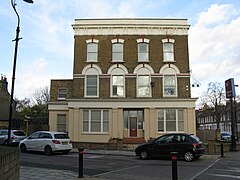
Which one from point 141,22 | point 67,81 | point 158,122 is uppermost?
point 141,22

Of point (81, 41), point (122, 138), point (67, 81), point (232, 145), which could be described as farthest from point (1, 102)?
point (232, 145)

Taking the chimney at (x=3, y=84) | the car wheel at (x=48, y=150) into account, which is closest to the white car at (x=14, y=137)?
the car wheel at (x=48, y=150)

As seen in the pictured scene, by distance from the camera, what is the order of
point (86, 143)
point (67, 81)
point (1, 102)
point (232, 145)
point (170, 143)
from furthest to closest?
1. point (1, 102)
2. point (67, 81)
3. point (86, 143)
4. point (232, 145)
5. point (170, 143)

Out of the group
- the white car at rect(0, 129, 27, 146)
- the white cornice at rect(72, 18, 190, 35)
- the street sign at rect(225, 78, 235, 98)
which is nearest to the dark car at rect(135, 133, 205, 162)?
the street sign at rect(225, 78, 235, 98)

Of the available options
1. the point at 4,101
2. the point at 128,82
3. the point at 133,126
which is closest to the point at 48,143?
the point at 133,126

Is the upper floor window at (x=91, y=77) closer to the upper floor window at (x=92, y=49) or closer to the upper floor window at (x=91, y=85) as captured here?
the upper floor window at (x=91, y=85)

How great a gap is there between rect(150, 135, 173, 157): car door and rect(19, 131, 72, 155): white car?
6.62 m

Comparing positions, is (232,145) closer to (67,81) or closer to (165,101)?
A: (165,101)

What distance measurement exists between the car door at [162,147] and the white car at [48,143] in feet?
21.7

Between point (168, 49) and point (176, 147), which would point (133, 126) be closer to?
point (168, 49)

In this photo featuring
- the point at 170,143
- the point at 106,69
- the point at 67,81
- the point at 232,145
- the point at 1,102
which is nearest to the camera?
the point at 170,143

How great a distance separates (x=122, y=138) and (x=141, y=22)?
1129cm

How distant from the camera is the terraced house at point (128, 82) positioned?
2777cm

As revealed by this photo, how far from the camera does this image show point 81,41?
2941cm
